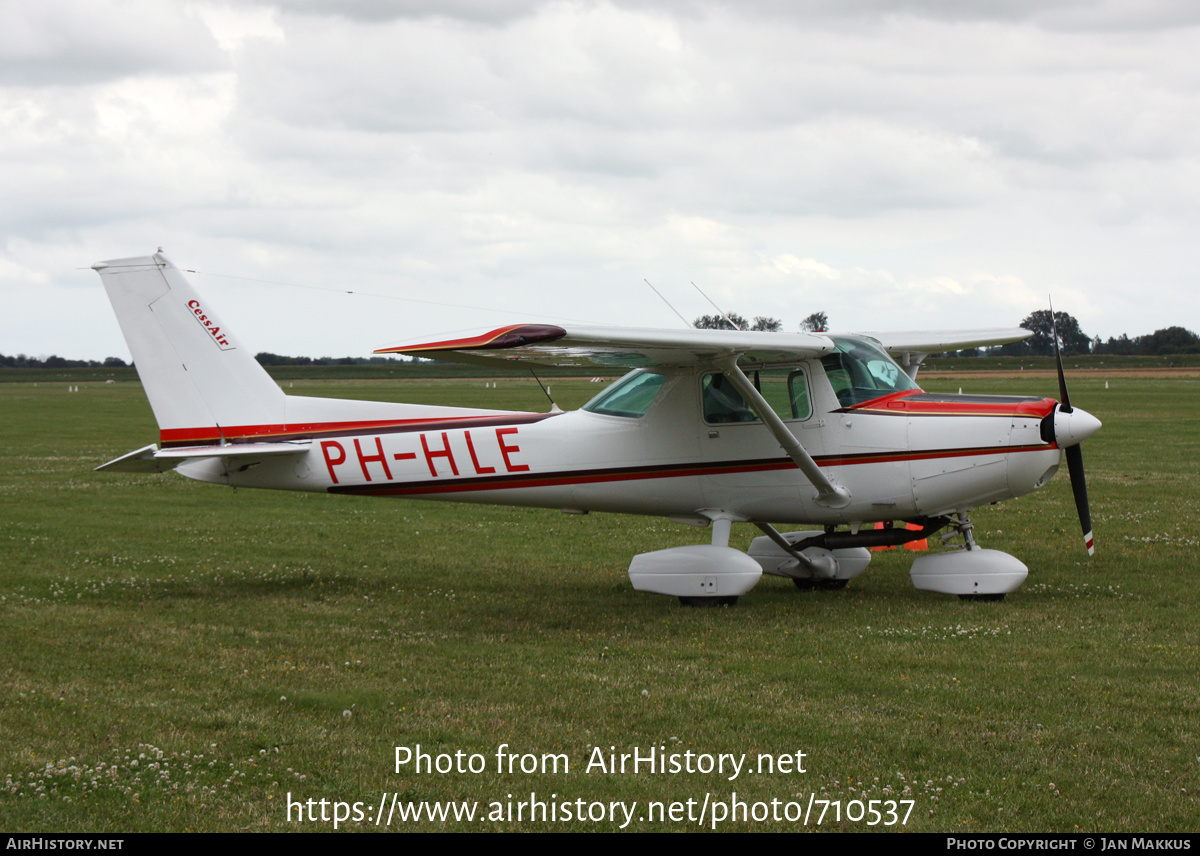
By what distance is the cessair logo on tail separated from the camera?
456 inches

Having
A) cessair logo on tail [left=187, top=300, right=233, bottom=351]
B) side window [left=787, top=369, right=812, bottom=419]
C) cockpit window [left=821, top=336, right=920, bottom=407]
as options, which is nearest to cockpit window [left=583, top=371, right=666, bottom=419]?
side window [left=787, top=369, right=812, bottom=419]

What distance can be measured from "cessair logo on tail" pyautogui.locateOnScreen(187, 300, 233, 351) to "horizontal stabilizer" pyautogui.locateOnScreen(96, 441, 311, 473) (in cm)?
108

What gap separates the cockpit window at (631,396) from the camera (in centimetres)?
1095

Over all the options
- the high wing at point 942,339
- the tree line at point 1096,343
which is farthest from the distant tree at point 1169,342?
the high wing at point 942,339

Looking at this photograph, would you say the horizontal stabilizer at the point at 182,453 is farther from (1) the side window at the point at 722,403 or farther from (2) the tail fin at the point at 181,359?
(1) the side window at the point at 722,403

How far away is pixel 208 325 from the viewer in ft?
38.2

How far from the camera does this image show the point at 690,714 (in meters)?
6.87

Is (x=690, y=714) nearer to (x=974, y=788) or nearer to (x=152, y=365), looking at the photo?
(x=974, y=788)

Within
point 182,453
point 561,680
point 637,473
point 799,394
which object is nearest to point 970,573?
point 799,394

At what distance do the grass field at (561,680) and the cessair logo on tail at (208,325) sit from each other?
2.58 meters

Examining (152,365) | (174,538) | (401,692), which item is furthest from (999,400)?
(174,538)

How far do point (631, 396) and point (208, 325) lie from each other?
15.0ft

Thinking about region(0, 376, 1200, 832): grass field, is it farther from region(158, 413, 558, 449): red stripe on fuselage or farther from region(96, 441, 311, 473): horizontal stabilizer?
region(158, 413, 558, 449): red stripe on fuselage
